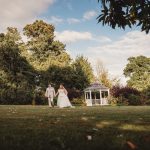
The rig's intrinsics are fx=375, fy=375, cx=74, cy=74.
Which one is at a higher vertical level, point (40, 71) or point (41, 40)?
point (41, 40)

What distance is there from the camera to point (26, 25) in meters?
66.6

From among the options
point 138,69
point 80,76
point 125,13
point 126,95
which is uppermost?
point 138,69

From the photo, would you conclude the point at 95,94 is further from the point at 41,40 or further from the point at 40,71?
the point at 41,40

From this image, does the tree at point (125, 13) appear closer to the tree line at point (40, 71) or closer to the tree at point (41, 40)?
the tree line at point (40, 71)

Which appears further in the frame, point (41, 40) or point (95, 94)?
point (41, 40)

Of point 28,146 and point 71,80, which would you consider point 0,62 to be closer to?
point 71,80

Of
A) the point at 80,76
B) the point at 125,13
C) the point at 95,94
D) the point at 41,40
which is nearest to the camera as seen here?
the point at 125,13

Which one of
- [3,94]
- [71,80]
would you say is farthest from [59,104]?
[71,80]

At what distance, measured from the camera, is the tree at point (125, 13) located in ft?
22.8

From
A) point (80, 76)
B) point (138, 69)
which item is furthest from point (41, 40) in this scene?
point (138, 69)

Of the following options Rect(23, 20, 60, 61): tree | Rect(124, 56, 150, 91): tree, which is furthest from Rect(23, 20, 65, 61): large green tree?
Rect(124, 56, 150, 91): tree

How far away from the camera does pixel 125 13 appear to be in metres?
7.33

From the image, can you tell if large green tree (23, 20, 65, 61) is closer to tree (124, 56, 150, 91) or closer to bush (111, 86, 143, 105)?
bush (111, 86, 143, 105)

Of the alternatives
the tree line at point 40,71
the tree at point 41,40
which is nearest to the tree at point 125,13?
the tree line at point 40,71
